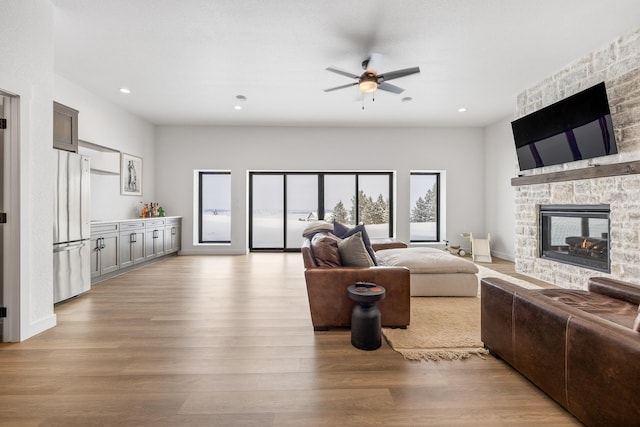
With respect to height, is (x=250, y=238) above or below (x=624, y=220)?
below

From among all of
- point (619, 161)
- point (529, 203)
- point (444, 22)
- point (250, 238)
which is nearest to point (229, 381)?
point (444, 22)

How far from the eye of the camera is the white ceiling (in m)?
2.95

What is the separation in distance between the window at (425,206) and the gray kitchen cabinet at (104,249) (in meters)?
6.23

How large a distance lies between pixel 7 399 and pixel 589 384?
317 centimetres

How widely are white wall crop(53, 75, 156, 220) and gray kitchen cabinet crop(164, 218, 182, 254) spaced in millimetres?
727

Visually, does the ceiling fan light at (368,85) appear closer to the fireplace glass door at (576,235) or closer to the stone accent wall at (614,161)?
the stone accent wall at (614,161)

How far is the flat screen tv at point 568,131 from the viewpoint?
11.6 feet

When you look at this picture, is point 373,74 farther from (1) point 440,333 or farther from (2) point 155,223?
(2) point 155,223

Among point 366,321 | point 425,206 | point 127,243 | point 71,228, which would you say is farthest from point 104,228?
point 425,206

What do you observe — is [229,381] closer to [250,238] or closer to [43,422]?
[43,422]

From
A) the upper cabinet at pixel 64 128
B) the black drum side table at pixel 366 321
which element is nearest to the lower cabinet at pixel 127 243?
the upper cabinet at pixel 64 128

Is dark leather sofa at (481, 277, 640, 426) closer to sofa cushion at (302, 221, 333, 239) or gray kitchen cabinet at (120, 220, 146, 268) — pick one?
sofa cushion at (302, 221, 333, 239)

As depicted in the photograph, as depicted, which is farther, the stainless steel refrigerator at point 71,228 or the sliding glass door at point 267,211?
the sliding glass door at point 267,211

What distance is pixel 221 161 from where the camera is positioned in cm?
717
